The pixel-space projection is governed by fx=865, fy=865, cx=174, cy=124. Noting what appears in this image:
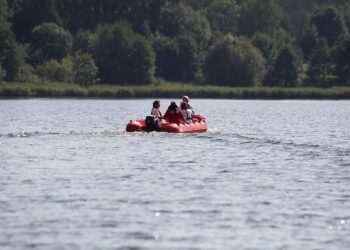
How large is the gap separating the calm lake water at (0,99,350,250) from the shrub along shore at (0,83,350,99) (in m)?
57.4

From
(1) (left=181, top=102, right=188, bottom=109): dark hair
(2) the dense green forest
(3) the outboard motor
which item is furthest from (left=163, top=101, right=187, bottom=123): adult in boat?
(2) the dense green forest

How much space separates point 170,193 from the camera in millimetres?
19516

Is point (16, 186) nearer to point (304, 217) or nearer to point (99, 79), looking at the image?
point (304, 217)

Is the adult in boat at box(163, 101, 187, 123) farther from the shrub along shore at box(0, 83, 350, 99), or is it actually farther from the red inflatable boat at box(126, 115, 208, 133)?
the shrub along shore at box(0, 83, 350, 99)

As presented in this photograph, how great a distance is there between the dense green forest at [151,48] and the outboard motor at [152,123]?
217ft

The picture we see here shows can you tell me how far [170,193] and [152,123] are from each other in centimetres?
1438

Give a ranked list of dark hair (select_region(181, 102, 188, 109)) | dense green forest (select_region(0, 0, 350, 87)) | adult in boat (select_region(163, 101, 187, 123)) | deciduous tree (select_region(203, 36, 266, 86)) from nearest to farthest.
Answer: adult in boat (select_region(163, 101, 187, 123)) → dark hair (select_region(181, 102, 188, 109)) → dense green forest (select_region(0, 0, 350, 87)) → deciduous tree (select_region(203, 36, 266, 86))

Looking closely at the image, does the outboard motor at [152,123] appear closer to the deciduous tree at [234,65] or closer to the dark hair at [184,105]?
the dark hair at [184,105]

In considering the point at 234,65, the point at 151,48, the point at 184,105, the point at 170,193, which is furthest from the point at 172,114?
the point at 151,48

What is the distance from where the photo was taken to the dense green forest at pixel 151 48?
106 metres

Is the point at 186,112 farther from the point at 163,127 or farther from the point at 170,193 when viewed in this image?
the point at 170,193

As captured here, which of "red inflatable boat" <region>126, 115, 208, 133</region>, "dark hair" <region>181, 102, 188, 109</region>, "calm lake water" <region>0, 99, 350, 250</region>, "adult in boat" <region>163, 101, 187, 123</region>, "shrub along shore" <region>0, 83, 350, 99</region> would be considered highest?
"dark hair" <region>181, 102, 188, 109</region>

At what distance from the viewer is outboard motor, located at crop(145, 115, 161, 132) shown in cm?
3356

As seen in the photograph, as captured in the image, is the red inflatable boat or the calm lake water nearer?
the calm lake water
